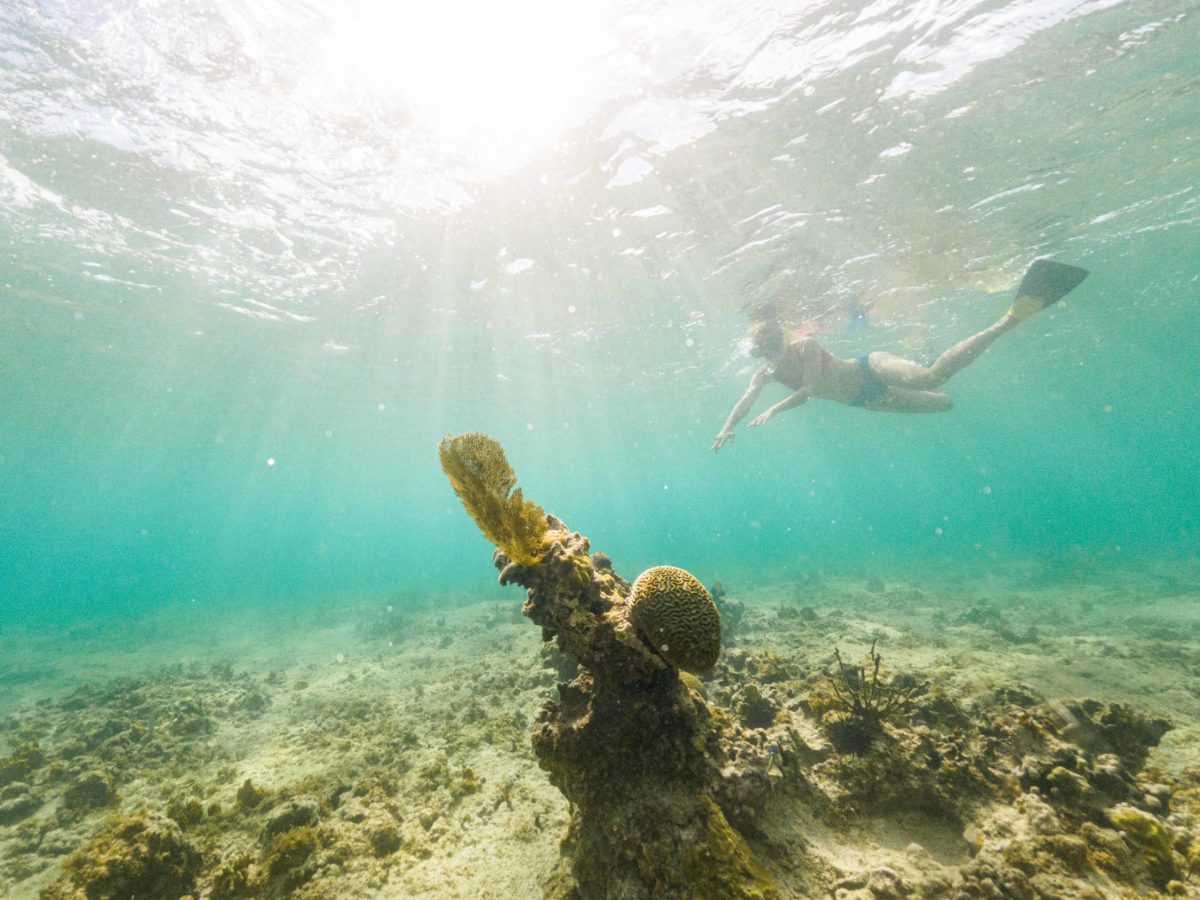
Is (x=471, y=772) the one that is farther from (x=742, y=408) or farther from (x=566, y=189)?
(x=566, y=189)

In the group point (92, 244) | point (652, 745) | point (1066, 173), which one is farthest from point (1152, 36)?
point (92, 244)

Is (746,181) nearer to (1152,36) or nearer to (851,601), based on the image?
(1152,36)

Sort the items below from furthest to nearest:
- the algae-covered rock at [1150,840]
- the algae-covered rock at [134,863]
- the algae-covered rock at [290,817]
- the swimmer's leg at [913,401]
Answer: the swimmer's leg at [913,401] → the algae-covered rock at [290,817] → the algae-covered rock at [134,863] → the algae-covered rock at [1150,840]

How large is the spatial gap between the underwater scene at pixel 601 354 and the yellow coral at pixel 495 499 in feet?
0.12

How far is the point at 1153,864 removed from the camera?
331cm

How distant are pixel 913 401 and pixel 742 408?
5623 mm

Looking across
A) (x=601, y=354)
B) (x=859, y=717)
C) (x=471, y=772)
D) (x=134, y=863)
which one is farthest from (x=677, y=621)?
(x=601, y=354)

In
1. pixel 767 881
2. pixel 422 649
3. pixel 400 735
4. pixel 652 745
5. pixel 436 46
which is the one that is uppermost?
pixel 436 46

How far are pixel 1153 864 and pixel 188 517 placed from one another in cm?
23142

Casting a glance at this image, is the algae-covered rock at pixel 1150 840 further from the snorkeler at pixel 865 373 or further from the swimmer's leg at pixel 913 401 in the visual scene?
the swimmer's leg at pixel 913 401

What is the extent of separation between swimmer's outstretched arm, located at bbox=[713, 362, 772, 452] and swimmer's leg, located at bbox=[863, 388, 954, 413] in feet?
12.1

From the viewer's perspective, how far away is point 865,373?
46.0 feet

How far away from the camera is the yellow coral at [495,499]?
4035 millimetres

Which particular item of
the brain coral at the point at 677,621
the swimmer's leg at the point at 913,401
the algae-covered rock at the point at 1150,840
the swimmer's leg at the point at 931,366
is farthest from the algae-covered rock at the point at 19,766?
the swimmer's leg at the point at 913,401
